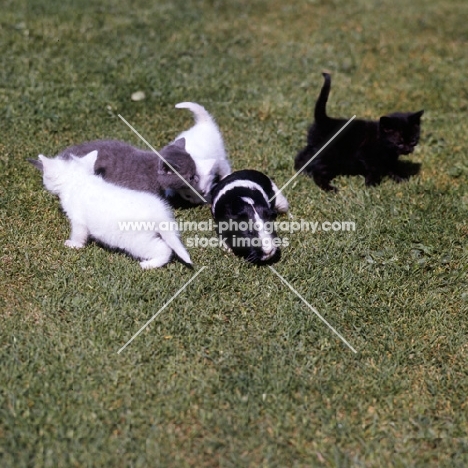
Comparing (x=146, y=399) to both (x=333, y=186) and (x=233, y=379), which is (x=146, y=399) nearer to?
(x=233, y=379)

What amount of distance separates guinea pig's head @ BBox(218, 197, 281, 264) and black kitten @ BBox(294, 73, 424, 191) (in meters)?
1.10

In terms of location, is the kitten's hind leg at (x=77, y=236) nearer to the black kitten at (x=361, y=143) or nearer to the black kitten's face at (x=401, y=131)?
the black kitten at (x=361, y=143)

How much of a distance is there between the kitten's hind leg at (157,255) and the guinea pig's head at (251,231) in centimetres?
53

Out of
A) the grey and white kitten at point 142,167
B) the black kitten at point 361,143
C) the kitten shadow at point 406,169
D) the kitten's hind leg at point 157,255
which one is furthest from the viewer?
the kitten shadow at point 406,169

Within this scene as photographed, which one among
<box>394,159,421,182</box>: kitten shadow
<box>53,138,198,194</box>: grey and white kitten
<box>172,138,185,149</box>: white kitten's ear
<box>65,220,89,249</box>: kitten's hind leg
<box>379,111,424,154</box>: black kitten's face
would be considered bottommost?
<box>65,220,89,249</box>: kitten's hind leg

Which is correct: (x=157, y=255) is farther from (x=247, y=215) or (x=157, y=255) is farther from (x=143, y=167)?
(x=143, y=167)

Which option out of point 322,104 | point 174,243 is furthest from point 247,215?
point 322,104

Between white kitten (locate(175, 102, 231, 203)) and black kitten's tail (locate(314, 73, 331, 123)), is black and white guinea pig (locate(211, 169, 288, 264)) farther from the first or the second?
black kitten's tail (locate(314, 73, 331, 123))

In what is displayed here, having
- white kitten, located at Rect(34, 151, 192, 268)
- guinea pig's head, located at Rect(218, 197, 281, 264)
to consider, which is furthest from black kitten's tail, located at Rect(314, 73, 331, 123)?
white kitten, located at Rect(34, 151, 192, 268)

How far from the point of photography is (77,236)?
437 cm

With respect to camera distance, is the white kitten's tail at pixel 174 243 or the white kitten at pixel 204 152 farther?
the white kitten at pixel 204 152

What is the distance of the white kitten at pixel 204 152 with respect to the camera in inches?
190

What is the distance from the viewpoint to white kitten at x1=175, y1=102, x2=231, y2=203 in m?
4.82

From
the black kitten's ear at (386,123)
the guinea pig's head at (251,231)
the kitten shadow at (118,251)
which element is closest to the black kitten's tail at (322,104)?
the black kitten's ear at (386,123)
